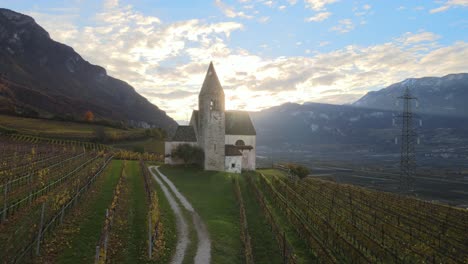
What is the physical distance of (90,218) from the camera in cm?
2277

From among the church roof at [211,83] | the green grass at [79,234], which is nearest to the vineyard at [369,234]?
the green grass at [79,234]

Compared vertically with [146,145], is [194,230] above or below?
below

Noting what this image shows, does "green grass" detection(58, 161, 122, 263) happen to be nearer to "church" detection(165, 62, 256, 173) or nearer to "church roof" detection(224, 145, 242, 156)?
"church" detection(165, 62, 256, 173)

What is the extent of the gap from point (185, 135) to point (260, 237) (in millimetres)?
39602

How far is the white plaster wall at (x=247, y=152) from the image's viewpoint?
6178 centimetres

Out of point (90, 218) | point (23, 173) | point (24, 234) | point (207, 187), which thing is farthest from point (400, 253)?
point (23, 173)

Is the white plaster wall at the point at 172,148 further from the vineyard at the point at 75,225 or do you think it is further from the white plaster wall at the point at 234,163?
the vineyard at the point at 75,225

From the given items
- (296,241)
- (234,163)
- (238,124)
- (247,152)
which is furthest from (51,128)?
(296,241)

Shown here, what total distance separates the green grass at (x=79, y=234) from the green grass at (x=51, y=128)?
75.4m

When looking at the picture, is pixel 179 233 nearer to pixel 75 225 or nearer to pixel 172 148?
pixel 75 225

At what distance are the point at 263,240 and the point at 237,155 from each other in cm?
3475

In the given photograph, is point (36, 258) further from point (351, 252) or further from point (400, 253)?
point (400, 253)

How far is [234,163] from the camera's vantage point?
55.7 metres

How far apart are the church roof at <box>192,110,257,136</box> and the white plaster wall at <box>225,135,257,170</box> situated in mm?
709
